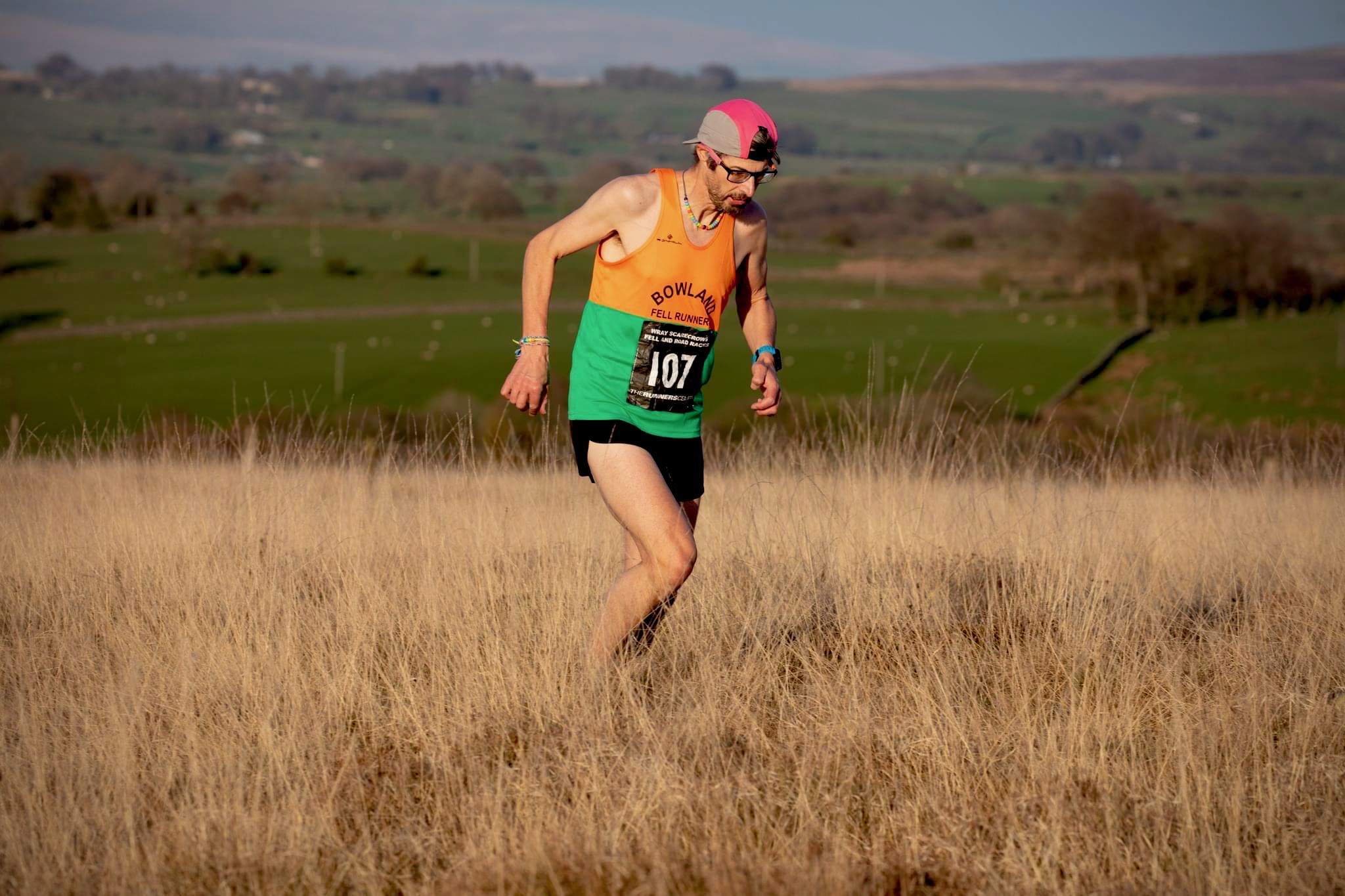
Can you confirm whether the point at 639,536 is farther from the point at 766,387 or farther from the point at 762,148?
the point at 762,148

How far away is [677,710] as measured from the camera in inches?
168

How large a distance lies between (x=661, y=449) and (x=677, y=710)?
901 mm

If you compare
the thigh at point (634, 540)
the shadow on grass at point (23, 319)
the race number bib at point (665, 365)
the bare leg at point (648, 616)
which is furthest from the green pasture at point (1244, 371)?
the shadow on grass at point (23, 319)

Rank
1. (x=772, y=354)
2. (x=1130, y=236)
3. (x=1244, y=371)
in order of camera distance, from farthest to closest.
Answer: (x=1130, y=236) → (x=1244, y=371) → (x=772, y=354)

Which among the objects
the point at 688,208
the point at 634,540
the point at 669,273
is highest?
the point at 688,208

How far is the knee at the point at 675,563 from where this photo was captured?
431 cm

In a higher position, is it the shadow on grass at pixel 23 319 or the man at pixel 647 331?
the man at pixel 647 331

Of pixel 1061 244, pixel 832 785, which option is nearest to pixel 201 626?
pixel 832 785

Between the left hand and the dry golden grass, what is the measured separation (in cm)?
89

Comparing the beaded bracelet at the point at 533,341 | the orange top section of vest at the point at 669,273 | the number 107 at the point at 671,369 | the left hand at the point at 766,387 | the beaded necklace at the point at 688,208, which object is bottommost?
the left hand at the point at 766,387

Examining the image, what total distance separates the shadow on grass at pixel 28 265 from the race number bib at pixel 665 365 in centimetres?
15759

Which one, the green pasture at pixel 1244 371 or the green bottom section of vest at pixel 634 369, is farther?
the green pasture at pixel 1244 371

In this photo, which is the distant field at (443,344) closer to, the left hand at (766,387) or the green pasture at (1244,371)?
the green pasture at (1244,371)

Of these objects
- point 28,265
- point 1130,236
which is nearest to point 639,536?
point 1130,236
